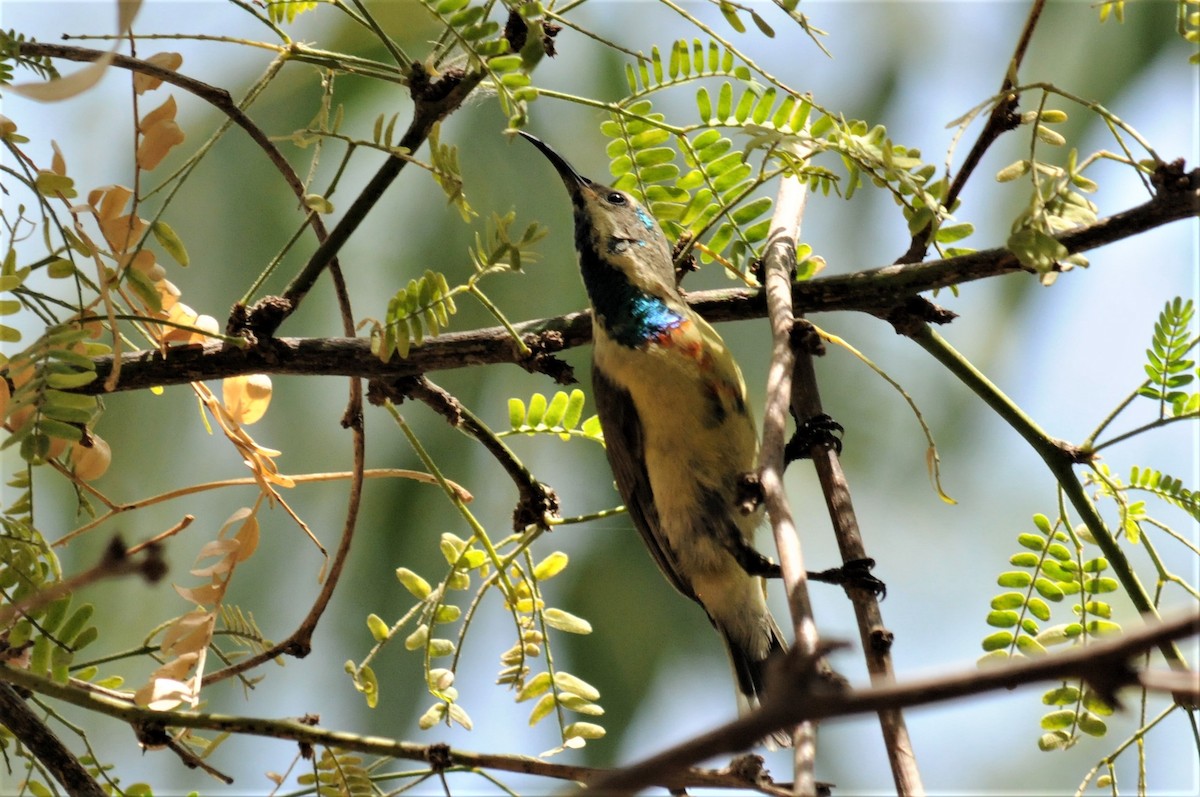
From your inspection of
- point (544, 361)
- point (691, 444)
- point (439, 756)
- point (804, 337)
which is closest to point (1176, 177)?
point (804, 337)

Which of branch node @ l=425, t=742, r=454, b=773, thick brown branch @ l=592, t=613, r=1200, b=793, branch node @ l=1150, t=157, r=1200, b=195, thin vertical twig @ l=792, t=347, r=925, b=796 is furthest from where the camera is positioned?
branch node @ l=1150, t=157, r=1200, b=195

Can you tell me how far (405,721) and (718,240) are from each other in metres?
2.71

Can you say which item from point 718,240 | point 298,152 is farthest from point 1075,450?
point 298,152

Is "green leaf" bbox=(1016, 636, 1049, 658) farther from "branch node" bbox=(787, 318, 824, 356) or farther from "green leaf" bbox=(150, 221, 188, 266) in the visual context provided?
"green leaf" bbox=(150, 221, 188, 266)

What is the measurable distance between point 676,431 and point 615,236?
0.50 m

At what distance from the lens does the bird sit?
2234 mm

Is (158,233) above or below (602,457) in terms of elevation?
below

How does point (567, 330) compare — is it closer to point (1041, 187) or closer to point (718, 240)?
point (718, 240)

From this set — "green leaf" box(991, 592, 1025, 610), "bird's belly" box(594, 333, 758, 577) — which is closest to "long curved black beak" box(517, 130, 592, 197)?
"bird's belly" box(594, 333, 758, 577)

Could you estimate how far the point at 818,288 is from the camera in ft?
5.19

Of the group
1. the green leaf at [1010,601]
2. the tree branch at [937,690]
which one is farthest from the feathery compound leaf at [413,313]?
the tree branch at [937,690]

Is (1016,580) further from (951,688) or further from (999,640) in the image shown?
(951,688)

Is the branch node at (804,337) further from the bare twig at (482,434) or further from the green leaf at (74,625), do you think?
the green leaf at (74,625)

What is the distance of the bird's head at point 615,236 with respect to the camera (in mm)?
2340
